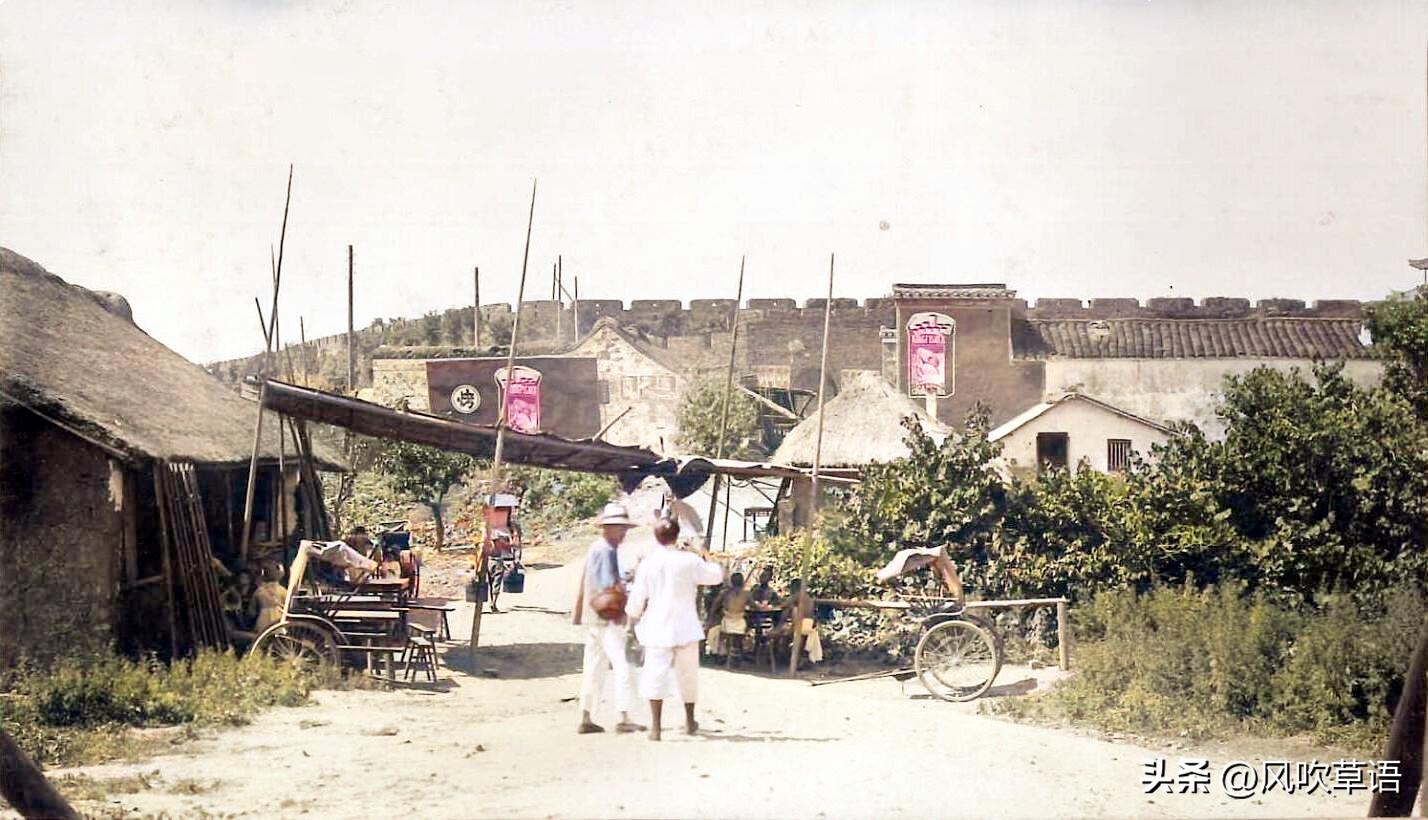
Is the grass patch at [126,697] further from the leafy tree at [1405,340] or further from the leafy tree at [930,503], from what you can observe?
the leafy tree at [1405,340]

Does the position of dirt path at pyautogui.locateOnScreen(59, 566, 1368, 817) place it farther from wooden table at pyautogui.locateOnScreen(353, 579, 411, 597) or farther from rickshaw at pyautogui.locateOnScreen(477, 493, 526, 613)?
rickshaw at pyautogui.locateOnScreen(477, 493, 526, 613)

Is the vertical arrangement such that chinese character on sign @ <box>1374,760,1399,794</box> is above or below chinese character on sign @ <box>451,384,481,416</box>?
below

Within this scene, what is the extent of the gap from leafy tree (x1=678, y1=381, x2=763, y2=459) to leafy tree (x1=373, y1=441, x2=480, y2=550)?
2057mm

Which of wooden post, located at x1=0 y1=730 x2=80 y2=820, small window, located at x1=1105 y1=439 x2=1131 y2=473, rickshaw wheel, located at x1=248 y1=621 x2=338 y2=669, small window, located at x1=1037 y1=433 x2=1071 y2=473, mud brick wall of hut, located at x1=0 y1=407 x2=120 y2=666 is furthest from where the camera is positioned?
small window, located at x1=1037 y1=433 x2=1071 y2=473

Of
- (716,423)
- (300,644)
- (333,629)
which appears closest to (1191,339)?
(716,423)

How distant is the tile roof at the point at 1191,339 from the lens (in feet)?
33.2

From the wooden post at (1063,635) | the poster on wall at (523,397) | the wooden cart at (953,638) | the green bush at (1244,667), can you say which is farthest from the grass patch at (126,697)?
the green bush at (1244,667)

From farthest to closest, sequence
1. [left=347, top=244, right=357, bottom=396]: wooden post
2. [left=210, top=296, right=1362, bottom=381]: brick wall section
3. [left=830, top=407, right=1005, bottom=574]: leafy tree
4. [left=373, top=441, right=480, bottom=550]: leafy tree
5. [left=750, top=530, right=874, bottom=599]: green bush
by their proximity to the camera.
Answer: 1. [left=373, top=441, right=480, bottom=550]: leafy tree
2. [left=210, top=296, right=1362, bottom=381]: brick wall section
3. [left=830, top=407, right=1005, bottom=574]: leafy tree
4. [left=750, top=530, right=874, bottom=599]: green bush
5. [left=347, top=244, right=357, bottom=396]: wooden post

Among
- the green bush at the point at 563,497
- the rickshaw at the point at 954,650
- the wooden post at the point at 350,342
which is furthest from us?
the green bush at the point at 563,497

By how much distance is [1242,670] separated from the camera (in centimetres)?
797

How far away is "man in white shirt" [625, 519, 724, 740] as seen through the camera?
666 cm

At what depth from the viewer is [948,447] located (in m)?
9.38

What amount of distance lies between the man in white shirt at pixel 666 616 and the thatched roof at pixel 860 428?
3.24 m

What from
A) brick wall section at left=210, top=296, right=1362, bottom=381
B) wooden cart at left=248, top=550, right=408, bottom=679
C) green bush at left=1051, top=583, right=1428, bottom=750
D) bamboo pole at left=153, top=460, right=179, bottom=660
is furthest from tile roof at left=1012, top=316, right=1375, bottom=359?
bamboo pole at left=153, top=460, right=179, bottom=660
